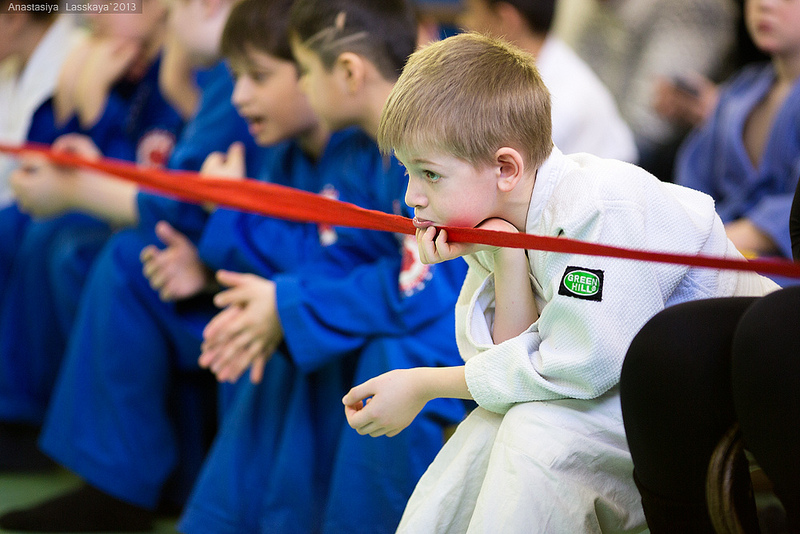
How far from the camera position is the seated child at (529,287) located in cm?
70

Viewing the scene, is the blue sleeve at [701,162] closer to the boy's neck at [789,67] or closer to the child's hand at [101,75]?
the boy's neck at [789,67]

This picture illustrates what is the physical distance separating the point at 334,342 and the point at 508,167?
0.45m

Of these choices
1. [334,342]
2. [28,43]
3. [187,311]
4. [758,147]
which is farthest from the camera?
[28,43]

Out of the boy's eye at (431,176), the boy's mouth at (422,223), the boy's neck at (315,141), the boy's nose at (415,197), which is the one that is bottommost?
the boy's neck at (315,141)

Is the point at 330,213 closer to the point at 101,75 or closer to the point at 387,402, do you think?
the point at 387,402

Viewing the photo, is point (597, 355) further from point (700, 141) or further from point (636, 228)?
point (700, 141)

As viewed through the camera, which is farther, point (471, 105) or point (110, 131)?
point (110, 131)

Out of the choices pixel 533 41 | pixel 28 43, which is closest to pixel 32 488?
pixel 28 43

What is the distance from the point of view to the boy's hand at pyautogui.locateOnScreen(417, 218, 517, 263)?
0.74 metres

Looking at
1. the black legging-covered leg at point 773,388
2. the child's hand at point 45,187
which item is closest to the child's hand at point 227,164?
the child's hand at point 45,187

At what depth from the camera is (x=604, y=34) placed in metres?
2.20

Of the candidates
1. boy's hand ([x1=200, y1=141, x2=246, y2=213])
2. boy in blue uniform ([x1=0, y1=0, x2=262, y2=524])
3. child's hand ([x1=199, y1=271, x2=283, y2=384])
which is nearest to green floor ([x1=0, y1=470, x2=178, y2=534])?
boy in blue uniform ([x1=0, y1=0, x2=262, y2=524])

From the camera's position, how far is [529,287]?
78cm

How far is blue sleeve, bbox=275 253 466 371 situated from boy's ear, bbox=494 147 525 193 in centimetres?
36
